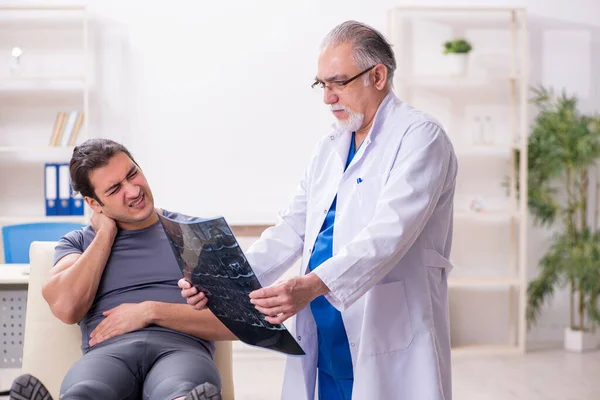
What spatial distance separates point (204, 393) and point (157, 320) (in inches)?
18.2

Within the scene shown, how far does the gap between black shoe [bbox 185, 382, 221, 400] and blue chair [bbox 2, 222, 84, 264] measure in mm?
2101

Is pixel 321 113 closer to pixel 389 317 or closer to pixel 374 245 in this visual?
pixel 389 317

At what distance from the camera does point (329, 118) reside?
513 centimetres

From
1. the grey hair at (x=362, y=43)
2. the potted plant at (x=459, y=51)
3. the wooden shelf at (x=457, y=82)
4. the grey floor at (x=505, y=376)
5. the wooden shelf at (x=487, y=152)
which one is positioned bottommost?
the grey floor at (x=505, y=376)

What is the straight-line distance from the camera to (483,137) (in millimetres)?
5098

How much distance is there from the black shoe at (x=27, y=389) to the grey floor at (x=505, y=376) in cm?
209

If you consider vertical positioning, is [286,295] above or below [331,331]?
above

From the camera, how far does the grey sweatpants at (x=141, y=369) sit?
1928mm

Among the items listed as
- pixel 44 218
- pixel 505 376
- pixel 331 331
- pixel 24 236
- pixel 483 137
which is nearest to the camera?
pixel 331 331

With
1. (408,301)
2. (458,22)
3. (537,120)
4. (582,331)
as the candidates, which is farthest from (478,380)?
(408,301)

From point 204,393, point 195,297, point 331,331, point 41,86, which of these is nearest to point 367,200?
point 331,331

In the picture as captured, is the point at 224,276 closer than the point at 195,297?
Yes

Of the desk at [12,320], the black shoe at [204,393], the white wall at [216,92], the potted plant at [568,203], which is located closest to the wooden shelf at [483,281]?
the potted plant at [568,203]

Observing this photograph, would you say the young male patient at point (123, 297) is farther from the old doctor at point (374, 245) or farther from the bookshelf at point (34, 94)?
the bookshelf at point (34, 94)
